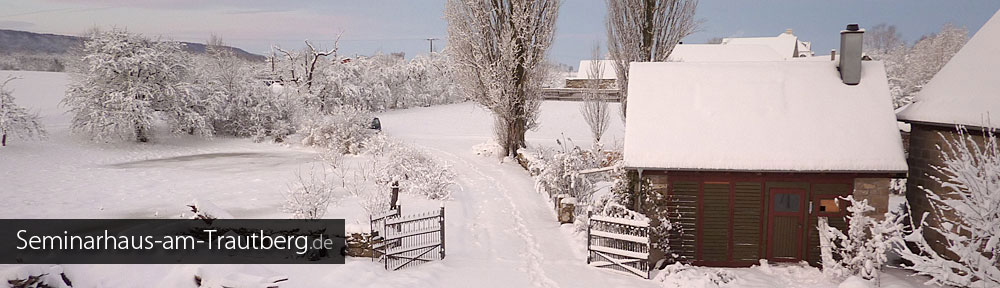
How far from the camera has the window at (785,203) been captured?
11.1 m

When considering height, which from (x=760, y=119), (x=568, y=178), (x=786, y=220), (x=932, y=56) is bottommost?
(x=786, y=220)

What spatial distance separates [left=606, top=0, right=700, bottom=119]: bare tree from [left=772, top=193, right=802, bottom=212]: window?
37.2ft

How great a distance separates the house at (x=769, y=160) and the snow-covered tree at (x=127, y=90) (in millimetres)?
25358

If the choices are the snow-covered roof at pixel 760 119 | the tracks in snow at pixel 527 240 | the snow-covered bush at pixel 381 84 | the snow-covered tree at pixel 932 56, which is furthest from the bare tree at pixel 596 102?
the snow-covered tree at pixel 932 56

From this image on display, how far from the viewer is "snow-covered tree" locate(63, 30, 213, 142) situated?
85.0 feet

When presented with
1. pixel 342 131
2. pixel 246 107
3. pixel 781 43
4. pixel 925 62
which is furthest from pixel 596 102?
pixel 781 43

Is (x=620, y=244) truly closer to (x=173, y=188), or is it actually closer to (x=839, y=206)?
(x=839, y=206)

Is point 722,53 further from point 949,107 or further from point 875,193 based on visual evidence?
point 875,193

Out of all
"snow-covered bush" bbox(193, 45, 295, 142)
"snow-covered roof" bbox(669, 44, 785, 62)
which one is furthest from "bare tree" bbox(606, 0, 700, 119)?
"snow-covered roof" bbox(669, 44, 785, 62)

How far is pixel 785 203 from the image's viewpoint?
36.6ft

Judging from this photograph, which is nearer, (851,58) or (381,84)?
(851,58)

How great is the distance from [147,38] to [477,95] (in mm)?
17944

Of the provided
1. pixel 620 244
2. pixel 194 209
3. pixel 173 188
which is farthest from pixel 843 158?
pixel 173 188

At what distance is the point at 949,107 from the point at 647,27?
12.8 metres
